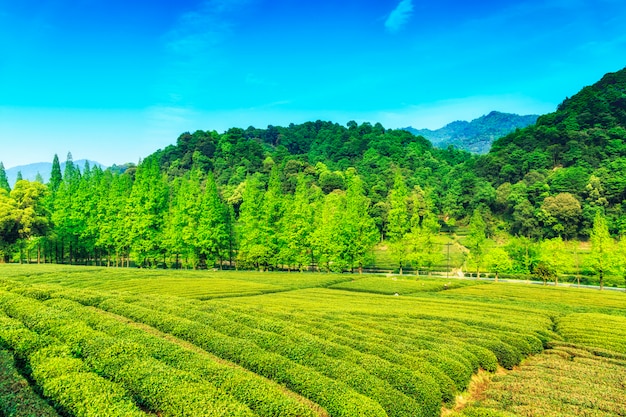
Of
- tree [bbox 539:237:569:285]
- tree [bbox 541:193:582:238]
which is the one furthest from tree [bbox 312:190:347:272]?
tree [bbox 541:193:582:238]

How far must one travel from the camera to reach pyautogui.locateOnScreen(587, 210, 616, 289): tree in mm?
54406

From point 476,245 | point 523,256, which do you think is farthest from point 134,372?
point 523,256

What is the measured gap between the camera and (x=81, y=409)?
8602mm

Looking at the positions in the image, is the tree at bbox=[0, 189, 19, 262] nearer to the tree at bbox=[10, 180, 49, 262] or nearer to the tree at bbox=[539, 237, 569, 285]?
the tree at bbox=[10, 180, 49, 262]

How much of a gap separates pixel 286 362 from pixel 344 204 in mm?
54024

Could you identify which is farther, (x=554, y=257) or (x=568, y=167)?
(x=568, y=167)

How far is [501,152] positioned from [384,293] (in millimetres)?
103803

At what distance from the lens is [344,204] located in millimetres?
65812

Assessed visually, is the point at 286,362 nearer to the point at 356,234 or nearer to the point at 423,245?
the point at 356,234

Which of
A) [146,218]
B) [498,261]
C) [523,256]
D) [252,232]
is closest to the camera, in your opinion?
[146,218]

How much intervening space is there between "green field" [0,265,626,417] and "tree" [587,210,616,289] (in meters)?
37.2

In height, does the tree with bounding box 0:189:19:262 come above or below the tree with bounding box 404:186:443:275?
above

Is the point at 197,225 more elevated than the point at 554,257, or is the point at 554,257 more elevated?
the point at 197,225

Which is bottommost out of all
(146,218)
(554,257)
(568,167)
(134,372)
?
(554,257)
